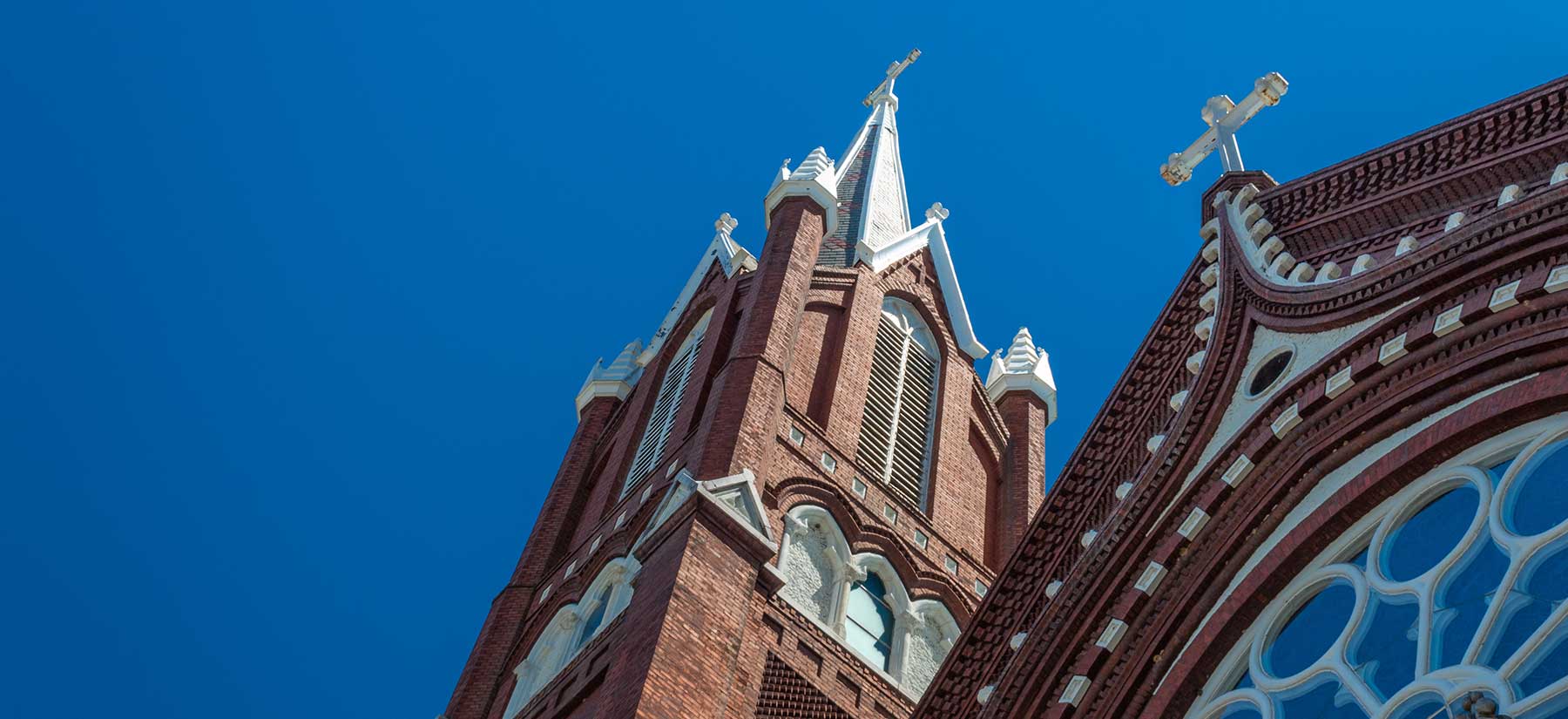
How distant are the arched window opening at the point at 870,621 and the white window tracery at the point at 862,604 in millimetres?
11

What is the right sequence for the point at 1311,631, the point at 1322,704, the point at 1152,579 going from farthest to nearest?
the point at 1152,579
the point at 1311,631
the point at 1322,704

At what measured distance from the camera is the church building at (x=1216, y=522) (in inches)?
435

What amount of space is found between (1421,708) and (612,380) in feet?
79.7

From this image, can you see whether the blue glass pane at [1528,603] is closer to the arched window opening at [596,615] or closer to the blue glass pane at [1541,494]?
the blue glass pane at [1541,494]

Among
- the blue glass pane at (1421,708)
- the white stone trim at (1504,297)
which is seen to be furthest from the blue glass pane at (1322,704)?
the white stone trim at (1504,297)

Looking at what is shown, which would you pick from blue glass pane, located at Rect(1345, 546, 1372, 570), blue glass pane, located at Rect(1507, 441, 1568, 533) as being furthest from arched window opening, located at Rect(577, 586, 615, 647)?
blue glass pane, located at Rect(1507, 441, 1568, 533)

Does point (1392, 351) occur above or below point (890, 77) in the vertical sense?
below

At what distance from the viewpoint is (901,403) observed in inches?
→ 1137

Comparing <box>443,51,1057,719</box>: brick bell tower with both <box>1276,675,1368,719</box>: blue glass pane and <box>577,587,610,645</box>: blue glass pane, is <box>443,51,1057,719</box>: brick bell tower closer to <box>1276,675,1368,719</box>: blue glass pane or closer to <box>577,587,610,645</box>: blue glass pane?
<box>577,587,610,645</box>: blue glass pane

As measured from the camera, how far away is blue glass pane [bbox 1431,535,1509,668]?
1048cm

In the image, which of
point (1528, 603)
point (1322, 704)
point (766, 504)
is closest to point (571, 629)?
point (766, 504)

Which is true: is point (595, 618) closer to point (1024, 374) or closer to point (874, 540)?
point (874, 540)

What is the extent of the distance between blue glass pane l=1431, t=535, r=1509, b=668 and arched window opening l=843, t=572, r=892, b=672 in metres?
11.4

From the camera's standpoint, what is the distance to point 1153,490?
1405cm
